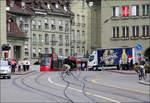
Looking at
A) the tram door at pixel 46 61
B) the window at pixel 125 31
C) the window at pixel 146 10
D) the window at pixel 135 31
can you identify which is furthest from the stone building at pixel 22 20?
the window at pixel 146 10

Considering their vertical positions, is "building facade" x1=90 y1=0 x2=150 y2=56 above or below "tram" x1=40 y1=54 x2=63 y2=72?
above

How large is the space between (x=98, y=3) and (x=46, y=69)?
16.2m

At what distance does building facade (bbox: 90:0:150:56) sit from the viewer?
79.8 meters

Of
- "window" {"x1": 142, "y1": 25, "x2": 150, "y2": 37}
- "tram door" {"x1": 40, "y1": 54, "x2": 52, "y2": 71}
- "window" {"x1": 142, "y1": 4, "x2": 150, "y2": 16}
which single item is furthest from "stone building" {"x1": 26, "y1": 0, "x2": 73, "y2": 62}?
"window" {"x1": 142, "y1": 4, "x2": 150, "y2": 16}

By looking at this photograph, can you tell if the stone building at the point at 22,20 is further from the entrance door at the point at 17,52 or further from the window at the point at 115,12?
the window at the point at 115,12

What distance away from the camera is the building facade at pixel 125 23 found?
79.8m

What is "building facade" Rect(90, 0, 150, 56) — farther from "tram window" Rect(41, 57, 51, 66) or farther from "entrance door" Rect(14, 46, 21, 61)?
"entrance door" Rect(14, 46, 21, 61)

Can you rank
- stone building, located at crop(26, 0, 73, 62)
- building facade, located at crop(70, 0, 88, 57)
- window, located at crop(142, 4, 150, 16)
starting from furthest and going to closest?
building facade, located at crop(70, 0, 88, 57), stone building, located at crop(26, 0, 73, 62), window, located at crop(142, 4, 150, 16)

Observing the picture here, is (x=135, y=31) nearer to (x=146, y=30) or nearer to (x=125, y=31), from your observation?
(x=125, y=31)

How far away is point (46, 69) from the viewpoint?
73562 millimetres

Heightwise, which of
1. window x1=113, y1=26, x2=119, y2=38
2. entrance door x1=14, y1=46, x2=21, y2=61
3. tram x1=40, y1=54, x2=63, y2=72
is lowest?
tram x1=40, y1=54, x2=63, y2=72

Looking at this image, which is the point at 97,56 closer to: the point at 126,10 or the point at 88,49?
the point at 126,10

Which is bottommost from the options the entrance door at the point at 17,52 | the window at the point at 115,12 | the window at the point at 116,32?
the entrance door at the point at 17,52

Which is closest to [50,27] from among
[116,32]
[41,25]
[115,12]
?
[41,25]
